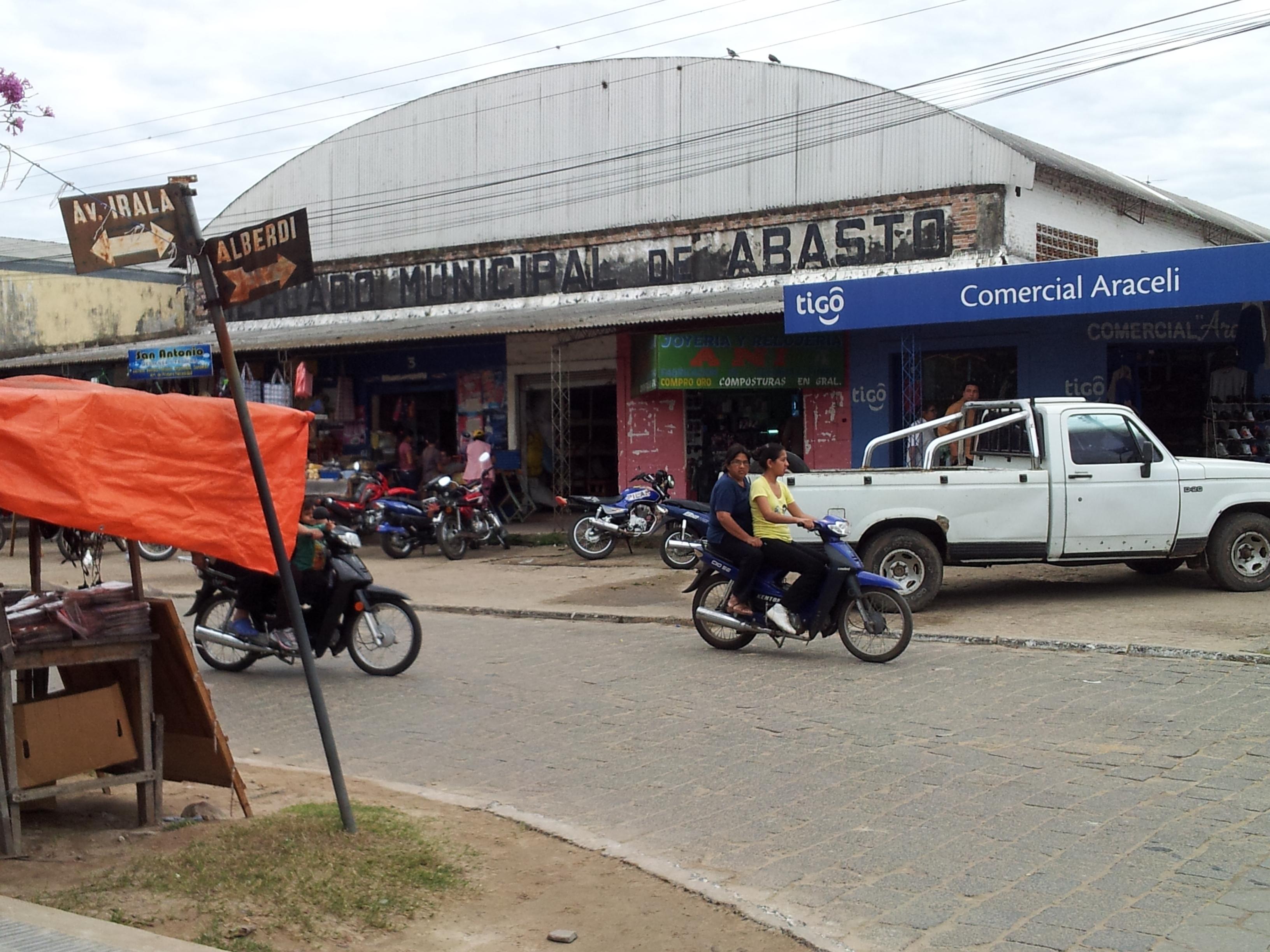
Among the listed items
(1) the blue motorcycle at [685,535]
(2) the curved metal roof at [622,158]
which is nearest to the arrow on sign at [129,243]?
(1) the blue motorcycle at [685,535]

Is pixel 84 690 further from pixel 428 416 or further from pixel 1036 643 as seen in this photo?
pixel 428 416

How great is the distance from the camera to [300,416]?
591 cm

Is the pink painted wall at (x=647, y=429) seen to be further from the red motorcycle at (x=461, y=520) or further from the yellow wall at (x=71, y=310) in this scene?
the yellow wall at (x=71, y=310)

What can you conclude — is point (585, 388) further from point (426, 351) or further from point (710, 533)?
point (710, 533)

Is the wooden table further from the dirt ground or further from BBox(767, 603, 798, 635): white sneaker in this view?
BBox(767, 603, 798, 635): white sneaker

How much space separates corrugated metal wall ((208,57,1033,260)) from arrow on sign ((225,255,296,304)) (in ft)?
57.1

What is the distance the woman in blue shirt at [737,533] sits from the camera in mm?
10250

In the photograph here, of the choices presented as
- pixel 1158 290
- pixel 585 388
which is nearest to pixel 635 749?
pixel 1158 290

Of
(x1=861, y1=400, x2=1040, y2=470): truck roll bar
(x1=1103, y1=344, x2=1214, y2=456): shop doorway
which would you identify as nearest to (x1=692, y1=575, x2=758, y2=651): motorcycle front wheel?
(x1=861, y1=400, x2=1040, y2=470): truck roll bar

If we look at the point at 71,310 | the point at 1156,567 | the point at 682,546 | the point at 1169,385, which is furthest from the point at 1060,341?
the point at 71,310

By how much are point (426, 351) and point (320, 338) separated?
7.68 feet

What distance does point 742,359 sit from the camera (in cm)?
1950

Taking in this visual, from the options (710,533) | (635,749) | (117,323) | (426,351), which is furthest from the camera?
(117,323)

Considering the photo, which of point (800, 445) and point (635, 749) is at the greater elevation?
point (800, 445)
